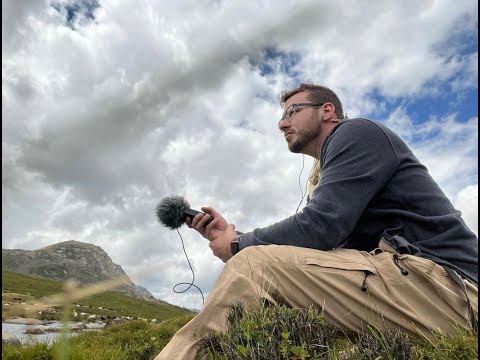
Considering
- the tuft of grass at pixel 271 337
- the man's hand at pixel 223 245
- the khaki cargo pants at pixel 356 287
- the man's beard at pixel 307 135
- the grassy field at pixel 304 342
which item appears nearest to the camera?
the grassy field at pixel 304 342

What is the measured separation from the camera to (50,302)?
0.72 m

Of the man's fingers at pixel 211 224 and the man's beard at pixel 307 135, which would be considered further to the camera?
the man's beard at pixel 307 135

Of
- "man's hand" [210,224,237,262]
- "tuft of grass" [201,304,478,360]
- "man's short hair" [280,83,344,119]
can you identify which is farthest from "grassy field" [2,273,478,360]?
"man's short hair" [280,83,344,119]

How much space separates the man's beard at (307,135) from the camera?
250 inches

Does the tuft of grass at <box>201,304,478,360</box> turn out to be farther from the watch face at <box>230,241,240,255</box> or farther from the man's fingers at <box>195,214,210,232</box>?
the man's fingers at <box>195,214,210,232</box>

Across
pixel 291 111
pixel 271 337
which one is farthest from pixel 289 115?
pixel 271 337

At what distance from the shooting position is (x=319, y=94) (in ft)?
21.6

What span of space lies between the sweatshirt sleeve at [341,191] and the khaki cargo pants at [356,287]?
251 mm

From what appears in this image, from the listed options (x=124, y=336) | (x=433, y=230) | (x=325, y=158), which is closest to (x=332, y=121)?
(x=325, y=158)

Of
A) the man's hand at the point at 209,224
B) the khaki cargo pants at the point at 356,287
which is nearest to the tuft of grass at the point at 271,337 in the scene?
the khaki cargo pants at the point at 356,287

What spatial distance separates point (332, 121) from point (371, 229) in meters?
2.09

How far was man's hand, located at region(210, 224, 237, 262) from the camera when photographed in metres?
4.95

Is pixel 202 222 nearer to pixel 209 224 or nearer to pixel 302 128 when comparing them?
pixel 209 224

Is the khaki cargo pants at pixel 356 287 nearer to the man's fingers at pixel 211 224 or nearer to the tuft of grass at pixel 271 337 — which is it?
the tuft of grass at pixel 271 337
